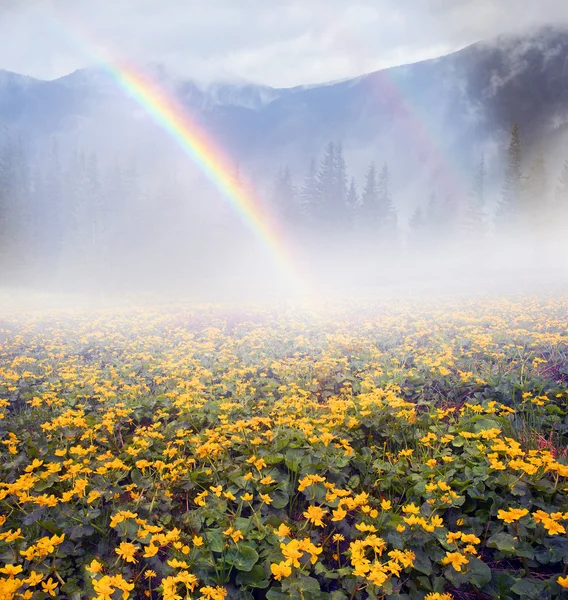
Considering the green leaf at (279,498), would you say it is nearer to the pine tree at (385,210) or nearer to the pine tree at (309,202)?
the pine tree at (309,202)

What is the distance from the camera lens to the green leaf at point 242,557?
2543 millimetres

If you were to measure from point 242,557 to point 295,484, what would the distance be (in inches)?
38.6

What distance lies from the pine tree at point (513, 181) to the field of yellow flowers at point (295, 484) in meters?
41.6

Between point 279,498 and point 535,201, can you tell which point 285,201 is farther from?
point 279,498

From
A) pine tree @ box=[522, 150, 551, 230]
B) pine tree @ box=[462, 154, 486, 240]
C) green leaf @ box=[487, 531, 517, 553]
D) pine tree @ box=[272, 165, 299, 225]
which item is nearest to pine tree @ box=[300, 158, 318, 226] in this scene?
pine tree @ box=[272, 165, 299, 225]

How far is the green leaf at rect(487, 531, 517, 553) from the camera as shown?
8.23 ft

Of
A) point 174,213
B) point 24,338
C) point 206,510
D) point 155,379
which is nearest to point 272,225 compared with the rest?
point 174,213

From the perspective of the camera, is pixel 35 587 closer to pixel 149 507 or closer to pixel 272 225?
pixel 149 507

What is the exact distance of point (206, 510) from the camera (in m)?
3.09

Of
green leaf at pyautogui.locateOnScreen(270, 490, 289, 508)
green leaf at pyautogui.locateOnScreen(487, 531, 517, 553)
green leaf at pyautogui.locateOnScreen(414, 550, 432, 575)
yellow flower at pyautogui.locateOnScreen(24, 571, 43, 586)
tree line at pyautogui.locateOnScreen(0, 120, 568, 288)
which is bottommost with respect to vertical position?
yellow flower at pyautogui.locateOnScreen(24, 571, 43, 586)

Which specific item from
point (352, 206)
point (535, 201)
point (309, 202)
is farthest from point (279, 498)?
point (352, 206)

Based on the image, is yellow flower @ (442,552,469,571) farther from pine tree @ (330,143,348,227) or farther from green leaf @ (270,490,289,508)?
pine tree @ (330,143,348,227)

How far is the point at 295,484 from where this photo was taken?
11.5 ft

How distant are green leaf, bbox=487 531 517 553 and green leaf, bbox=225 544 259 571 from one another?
1560 millimetres
